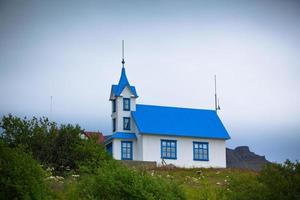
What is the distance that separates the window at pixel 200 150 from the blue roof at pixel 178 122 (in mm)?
721

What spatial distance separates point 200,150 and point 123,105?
7.25 m

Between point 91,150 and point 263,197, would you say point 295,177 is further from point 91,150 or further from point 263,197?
point 91,150

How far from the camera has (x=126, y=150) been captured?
6600 cm

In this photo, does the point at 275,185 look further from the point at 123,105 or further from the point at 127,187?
the point at 123,105

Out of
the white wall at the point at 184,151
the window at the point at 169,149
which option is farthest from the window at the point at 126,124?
the window at the point at 169,149

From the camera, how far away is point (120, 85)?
68062mm

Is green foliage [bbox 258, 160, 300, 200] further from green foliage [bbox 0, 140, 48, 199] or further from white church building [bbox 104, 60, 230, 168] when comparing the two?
white church building [bbox 104, 60, 230, 168]

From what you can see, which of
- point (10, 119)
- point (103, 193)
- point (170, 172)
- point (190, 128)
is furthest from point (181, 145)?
point (103, 193)

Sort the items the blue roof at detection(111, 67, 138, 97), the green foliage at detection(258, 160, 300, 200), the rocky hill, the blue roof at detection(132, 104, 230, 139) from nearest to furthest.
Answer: the green foliage at detection(258, 160, 300, 200)
the blue roof at detection(132, 104, 230, 139)
the blue roof at detection(111, 67, 138, 97)
the rocky hill

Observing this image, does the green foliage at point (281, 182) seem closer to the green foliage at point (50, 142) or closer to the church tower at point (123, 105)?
the green foliage at point (50, 142)

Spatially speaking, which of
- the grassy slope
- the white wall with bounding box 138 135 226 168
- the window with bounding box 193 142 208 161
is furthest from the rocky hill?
the grassy slope

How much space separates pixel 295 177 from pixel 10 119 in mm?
22881

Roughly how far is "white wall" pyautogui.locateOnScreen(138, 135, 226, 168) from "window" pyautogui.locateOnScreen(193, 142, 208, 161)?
269 millimetres

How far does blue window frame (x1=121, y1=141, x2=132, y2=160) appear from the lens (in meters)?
65.8
